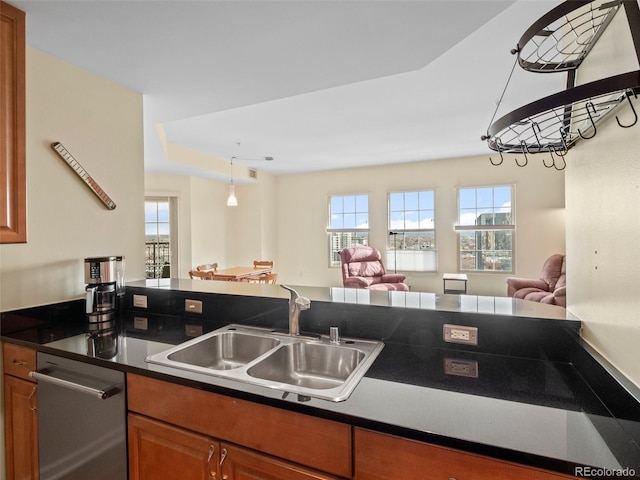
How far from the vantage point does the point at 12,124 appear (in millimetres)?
1364

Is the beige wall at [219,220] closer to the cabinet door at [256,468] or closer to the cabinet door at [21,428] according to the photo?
the cabinet door at [21,428]

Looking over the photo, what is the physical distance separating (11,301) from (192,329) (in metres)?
0.91

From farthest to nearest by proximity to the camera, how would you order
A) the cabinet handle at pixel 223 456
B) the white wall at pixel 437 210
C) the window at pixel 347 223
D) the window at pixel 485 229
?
the window at pixel 347 223 → the window at pixel 485 229 → the white wall at pixel 437 210 → the cabinet handle at pixel 223 456

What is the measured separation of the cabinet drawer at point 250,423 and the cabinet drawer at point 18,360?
64 centimetres

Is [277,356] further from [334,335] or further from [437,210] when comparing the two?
[437,210]

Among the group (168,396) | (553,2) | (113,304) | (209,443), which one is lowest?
(209,443)

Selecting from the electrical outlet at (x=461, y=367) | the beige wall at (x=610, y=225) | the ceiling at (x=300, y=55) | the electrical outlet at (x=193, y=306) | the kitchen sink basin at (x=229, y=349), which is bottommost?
the kitchen sink basin at (x=229, y=349)

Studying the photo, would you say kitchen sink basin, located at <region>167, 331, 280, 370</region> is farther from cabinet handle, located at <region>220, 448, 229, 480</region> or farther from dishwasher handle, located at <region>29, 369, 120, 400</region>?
cabinet handle, located at <region>220, 448, 229, 480</region>

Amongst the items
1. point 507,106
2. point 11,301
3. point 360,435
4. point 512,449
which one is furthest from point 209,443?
point 507,106

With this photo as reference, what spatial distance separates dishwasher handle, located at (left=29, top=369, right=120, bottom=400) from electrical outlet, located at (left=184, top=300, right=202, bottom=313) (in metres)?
0.63

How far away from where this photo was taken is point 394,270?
623cm

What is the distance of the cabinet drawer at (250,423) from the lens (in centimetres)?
88

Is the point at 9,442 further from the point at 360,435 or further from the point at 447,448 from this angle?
the point at 447,448

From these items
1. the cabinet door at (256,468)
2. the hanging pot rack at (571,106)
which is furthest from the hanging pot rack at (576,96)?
the cabinet door at (256,468)
